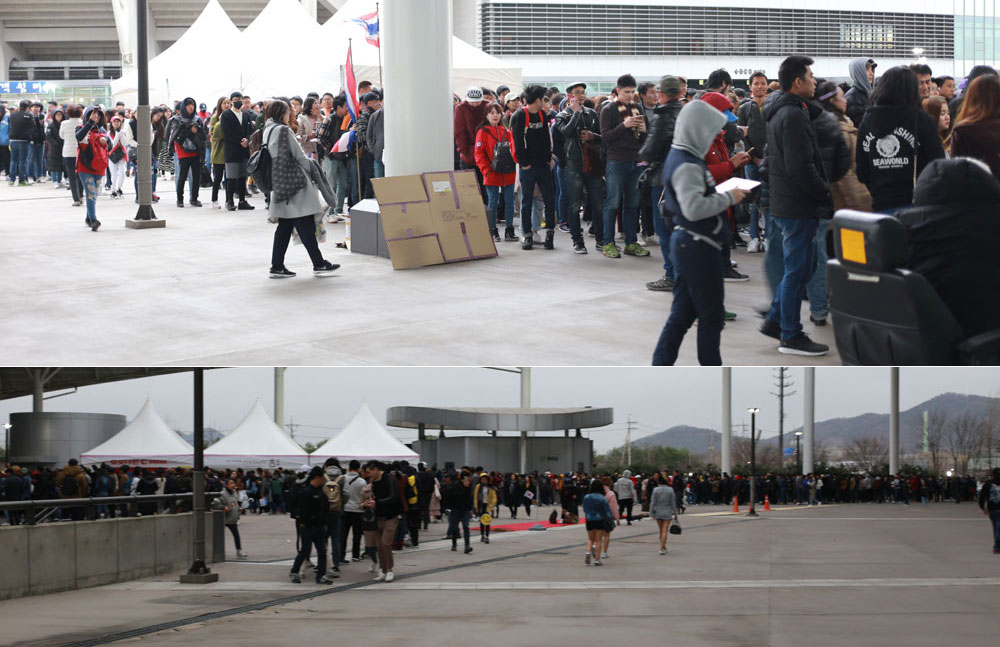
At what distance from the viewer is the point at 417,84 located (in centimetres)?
1155

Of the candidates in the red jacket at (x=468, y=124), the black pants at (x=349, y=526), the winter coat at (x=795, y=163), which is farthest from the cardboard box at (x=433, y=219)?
the winter coat at (x=795, y=163)

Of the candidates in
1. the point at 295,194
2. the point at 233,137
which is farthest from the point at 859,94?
the point at 233,137

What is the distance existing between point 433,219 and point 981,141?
5.40 metres

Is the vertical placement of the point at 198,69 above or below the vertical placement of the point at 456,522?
→ above

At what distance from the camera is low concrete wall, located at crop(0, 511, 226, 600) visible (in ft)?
27.1

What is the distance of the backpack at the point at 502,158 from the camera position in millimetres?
11781

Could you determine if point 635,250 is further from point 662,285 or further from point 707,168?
point 707,168

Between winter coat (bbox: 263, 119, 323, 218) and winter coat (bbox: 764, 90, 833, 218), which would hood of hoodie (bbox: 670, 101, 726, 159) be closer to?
winter coat (bbox: 764, 90, 833, 218)

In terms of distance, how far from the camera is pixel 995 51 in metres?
58.5

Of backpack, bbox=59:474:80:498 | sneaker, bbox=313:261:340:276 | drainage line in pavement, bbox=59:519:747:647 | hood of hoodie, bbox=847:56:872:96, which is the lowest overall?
drainage line in pavement, bbox=59:519:747:647

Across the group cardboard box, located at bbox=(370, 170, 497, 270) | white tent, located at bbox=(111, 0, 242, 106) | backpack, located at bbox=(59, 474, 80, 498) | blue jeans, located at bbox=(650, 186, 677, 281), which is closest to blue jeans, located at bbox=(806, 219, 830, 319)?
blue jeans, located at bbox=(650, 186, 677, 281)

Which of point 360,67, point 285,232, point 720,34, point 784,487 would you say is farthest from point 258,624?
point 720,34

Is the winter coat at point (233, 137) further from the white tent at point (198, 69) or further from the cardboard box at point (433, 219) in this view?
the white tent at point (198, 69)

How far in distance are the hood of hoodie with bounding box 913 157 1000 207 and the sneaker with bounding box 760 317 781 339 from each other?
2.41 metres
